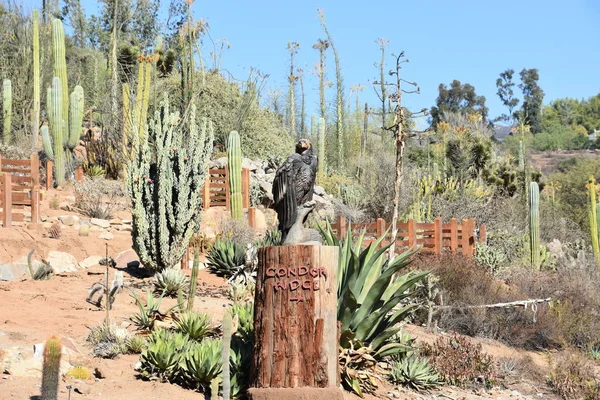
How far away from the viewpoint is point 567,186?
3366cm

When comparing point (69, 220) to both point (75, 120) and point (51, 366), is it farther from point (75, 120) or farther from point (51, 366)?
point (51, 366)

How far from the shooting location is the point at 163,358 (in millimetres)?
7410

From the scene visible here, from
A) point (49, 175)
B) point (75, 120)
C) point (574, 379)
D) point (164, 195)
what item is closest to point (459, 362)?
point (574, 379)

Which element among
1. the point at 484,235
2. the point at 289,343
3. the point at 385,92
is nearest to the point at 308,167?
the point at 289,343

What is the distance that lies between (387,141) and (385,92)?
3215mm

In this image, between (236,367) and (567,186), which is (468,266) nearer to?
(236,367)

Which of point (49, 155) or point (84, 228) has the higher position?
point (49, 155)

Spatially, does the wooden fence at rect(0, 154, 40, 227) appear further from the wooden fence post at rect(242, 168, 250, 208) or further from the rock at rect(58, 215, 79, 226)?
the wooden fence post at rect(242, 168, 250, 208)

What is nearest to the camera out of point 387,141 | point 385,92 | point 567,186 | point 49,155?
point 49,155

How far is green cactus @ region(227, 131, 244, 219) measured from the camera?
1895 centimetres

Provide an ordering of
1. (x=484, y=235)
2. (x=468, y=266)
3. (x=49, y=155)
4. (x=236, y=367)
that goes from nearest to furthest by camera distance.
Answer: (x=236, y=367), (x=468, y=266), (x=484, y=235), (x=49, y=155)

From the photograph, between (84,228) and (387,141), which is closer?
(84,228)

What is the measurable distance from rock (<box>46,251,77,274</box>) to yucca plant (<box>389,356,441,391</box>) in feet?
19.6

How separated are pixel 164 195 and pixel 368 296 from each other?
4.84m
